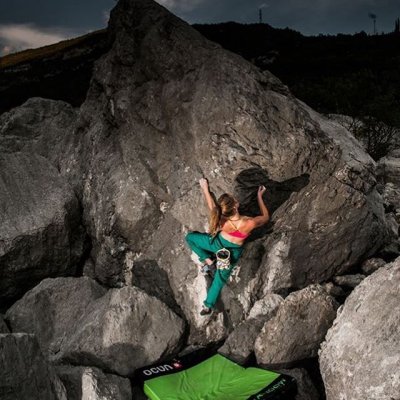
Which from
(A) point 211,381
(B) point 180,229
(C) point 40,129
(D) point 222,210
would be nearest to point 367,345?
(A) point 211,381

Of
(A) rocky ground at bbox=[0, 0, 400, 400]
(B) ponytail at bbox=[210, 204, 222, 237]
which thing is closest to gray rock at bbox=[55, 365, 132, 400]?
(A) rocky ground at bbox=[0, 0, 400, 400]

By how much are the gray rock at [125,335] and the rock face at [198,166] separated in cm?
81

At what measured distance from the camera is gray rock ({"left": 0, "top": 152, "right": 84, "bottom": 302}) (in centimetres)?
1002

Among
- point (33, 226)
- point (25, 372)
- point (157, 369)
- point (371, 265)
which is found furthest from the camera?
point (371, 265)

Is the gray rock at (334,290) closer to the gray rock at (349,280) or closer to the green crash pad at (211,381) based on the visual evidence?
the gray rock at (349,280)

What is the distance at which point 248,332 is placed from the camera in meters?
8.38

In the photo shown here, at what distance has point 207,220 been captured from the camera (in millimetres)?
9172

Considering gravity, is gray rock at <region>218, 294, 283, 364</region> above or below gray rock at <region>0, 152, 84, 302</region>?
below

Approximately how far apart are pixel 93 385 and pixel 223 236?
353 centimetres

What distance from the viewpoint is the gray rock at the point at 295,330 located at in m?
7.74

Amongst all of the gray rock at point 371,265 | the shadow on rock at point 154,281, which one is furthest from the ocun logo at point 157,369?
the gray rock at point 371,265

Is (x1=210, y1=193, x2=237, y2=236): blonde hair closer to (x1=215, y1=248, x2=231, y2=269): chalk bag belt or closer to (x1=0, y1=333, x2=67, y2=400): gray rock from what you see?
(x1=215, y1=248, x2=231, y2=269): chalk bag belt

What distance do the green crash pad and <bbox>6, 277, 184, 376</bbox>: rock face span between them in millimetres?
Result: 478

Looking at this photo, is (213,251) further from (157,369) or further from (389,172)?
(389,172)
